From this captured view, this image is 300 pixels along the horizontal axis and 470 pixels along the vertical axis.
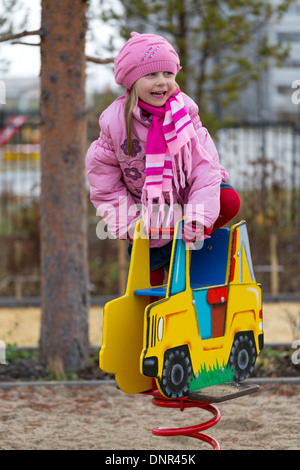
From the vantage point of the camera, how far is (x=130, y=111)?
256cm

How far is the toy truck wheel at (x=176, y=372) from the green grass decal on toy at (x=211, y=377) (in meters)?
0.05

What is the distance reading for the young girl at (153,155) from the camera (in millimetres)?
2557

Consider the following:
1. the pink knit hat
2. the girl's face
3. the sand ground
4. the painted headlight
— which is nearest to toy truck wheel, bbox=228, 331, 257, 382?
the painted headlight

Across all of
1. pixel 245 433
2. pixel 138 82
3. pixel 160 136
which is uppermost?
pixel 138 82

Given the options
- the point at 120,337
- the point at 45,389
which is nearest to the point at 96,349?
the point at 45,389

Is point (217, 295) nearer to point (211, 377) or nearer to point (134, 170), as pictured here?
point (211, 377)

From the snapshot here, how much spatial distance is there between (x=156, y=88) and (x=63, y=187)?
2.53 m

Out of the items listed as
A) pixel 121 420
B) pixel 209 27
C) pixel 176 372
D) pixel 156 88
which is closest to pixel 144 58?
pixel 156 88

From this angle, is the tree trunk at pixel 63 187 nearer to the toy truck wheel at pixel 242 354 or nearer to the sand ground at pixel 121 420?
the sand ground at pixel 121 420

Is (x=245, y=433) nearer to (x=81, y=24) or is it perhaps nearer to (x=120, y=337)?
(x=120, y=337)

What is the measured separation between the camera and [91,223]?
1091 cm

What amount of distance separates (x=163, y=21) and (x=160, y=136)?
7713mm

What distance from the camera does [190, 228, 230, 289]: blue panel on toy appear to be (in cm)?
284

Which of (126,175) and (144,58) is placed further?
(126,175)
